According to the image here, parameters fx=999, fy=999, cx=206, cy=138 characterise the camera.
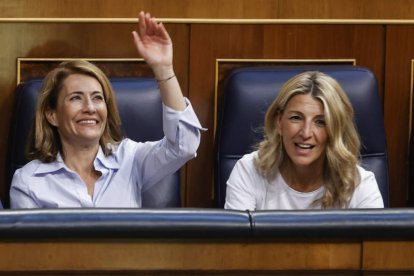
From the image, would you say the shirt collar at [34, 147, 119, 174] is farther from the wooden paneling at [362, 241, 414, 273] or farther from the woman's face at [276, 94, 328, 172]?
the wooden paneling at [362, 241, 414, 273]

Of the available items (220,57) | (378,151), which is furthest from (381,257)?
(220,57)

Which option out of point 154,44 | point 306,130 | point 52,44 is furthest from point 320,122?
point 52,44

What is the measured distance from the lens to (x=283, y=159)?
176 centimetres

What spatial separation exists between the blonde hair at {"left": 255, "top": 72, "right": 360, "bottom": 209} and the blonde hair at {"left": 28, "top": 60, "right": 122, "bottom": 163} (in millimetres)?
268

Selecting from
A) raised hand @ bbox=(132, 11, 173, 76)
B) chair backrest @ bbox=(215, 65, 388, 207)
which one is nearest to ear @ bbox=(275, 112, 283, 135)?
chair backrest @ bbox=(215, 65, 388, 207)

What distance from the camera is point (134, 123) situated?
6.07 ft

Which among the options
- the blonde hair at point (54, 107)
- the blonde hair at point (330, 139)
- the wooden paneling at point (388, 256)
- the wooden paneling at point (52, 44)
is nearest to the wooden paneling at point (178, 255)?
the wooden paneling at point (388, 256)

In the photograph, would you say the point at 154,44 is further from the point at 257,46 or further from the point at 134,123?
the point at 257,46

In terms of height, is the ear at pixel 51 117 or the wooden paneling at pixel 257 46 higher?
the wooden paneling at pixel 257 46

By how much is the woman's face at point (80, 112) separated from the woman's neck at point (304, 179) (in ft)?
1.12

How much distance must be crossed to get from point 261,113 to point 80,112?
35 centimetres

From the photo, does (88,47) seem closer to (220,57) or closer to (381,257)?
(220,57)

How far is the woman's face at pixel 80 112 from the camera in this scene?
174 centimetres

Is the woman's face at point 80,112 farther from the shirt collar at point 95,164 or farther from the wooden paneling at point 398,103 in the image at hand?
the wooden paneling at point 398,103
